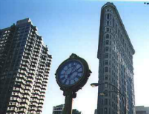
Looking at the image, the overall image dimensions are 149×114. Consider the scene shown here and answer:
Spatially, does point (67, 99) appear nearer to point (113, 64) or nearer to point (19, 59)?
point (113, 64)

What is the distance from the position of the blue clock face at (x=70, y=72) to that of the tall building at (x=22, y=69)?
82207mm

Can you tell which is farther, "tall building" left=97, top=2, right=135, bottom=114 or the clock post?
"tall building" left=97, top=2, right=135, bottom=114

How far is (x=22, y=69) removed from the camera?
9450cm

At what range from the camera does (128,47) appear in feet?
393

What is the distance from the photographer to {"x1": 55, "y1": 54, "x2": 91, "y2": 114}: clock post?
8.37 metres

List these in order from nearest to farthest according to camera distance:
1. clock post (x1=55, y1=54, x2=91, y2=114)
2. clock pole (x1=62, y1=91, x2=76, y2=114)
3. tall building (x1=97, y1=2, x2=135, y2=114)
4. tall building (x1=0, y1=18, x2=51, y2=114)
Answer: clock pole (x1=62, y1=91, x2=76, y2=114) → clock post (x1=55, y1=54, x2=91, y2=114) → tall building (x1=97, y1=2, x2=135, y2=114) → tall building (x1=0, y1=18, x2=51, y2=114)

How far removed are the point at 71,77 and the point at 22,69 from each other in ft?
294

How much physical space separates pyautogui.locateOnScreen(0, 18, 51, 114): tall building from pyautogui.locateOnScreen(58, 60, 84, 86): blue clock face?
8221cm

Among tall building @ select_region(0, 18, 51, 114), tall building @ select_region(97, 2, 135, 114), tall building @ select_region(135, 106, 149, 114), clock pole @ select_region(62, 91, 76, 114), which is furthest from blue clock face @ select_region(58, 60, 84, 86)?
tall building @ select_region(135, 106, 149, 114)

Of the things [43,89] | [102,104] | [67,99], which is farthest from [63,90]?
[43,89]

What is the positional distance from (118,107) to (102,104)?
39.3ft

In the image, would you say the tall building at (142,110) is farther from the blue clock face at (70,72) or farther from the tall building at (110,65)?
the blue clock face at (70,72)

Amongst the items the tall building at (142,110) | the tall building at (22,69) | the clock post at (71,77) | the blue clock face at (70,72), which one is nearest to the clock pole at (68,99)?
the clock post at (71,77)

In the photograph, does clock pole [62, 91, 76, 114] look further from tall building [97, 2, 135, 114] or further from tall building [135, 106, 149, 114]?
tall building [135, 106, 149, 114]
